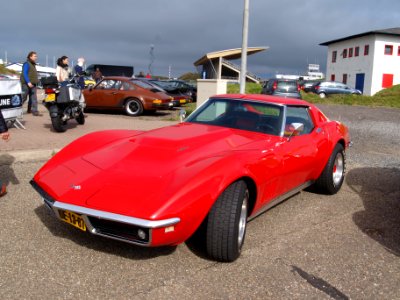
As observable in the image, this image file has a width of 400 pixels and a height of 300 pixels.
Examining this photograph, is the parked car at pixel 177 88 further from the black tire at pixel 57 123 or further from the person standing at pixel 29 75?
the black tire at pixel 57 123

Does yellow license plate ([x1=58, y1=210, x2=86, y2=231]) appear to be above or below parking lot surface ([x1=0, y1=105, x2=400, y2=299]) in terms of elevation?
above

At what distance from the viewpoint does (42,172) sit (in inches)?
145

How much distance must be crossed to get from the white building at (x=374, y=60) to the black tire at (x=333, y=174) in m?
41.1

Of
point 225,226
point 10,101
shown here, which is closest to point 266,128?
point 225,226

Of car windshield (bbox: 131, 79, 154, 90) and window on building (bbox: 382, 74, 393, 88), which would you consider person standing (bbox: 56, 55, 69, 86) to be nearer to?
car windshield (bbox: 131, 79, 154, 90)

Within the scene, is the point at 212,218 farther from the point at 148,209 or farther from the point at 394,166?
the point at 394,166

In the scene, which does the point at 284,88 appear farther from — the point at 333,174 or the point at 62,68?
the point at 333,174

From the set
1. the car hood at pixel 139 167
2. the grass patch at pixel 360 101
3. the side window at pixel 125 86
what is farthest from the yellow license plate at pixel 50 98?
the grass patch at pixel 360 101

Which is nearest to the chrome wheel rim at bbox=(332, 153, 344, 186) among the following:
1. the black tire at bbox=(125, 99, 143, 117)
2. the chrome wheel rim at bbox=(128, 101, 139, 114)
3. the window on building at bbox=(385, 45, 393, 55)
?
the black tire at bbox=(125, 99, 143, 117)

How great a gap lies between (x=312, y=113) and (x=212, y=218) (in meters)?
2.71

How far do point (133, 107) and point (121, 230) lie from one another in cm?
1081

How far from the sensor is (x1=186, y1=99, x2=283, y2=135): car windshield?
4.53 m

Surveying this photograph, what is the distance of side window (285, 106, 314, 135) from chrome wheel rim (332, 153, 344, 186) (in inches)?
28.0

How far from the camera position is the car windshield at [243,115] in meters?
4.53
